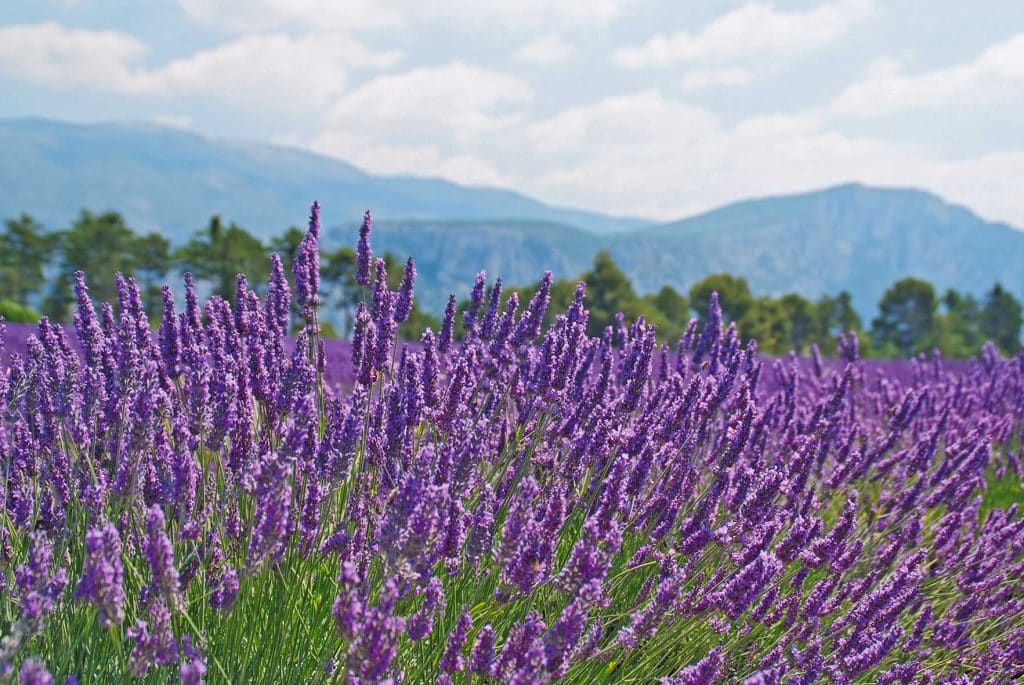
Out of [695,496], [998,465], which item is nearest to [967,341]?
[998,465]

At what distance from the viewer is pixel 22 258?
47688mm

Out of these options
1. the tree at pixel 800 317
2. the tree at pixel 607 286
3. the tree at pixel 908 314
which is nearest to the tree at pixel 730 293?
the tree at pixel 607 286

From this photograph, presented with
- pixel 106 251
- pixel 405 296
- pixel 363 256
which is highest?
pixel 363 256

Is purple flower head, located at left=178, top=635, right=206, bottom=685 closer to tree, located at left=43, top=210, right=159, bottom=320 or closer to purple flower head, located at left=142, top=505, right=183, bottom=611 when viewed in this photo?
purple flower head, located at left=142, top=505, right=183, bottom=611

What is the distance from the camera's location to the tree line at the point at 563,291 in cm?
3875

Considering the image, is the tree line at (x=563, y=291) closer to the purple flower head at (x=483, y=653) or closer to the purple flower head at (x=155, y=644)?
the purple flower head at (x=483, y=653)

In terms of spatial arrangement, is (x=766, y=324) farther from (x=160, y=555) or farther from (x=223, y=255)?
(x=160, y=555)

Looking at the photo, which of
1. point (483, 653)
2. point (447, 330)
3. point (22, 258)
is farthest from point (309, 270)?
point (22, 258)

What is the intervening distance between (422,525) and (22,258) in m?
54.7

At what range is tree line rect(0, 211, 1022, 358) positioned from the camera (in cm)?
3875

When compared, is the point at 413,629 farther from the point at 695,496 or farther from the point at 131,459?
the point at 695,496

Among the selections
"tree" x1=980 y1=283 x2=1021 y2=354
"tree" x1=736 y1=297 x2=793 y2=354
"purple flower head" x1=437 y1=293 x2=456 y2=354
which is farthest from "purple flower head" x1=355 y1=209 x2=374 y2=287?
"tree" x1=980 y1=283 x2=1021 y2=354

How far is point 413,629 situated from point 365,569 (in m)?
0.31

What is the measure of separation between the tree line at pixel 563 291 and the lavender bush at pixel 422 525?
25956mm
